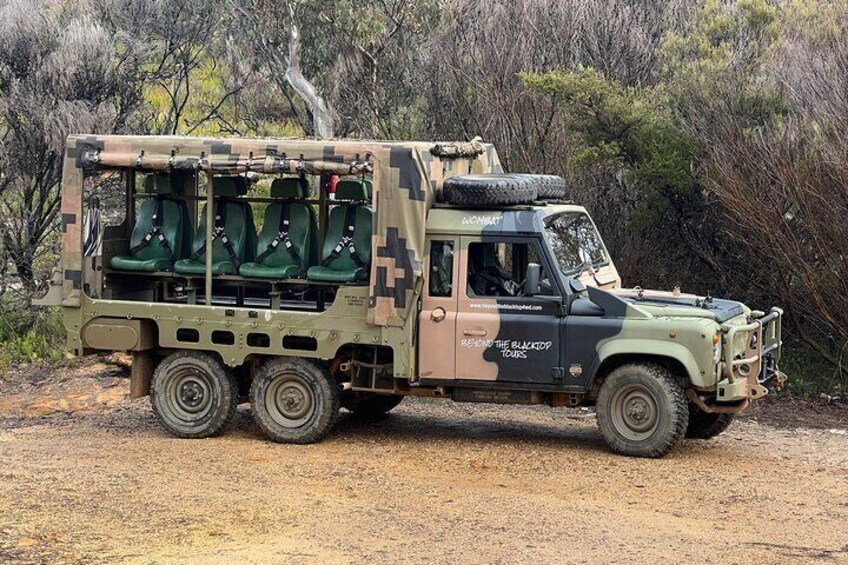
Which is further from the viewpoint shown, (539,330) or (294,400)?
(294,400)

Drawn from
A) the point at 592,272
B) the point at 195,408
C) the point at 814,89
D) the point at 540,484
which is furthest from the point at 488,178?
the point at 814,89

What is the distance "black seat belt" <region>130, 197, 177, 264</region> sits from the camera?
1222cm

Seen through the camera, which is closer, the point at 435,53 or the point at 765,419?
the point at 765,419

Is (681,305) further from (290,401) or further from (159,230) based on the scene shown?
(159,230)

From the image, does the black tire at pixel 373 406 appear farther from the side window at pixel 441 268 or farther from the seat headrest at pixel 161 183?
the seat headrest at pixel 161 183

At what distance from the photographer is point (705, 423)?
1160 cm

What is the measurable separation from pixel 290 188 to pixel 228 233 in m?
0.75

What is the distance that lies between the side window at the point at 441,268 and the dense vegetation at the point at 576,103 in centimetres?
453

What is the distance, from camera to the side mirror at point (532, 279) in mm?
10664

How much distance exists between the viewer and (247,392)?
12.4 metres

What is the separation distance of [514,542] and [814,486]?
2938 mm

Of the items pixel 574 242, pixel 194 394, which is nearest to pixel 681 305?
pixel 574 242

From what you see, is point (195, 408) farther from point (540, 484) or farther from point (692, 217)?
point (692, 217)

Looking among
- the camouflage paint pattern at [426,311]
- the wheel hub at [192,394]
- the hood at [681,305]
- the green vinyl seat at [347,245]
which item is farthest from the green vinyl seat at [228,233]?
the hood at [681,305]
